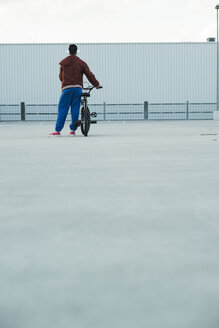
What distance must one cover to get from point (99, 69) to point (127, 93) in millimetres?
1849

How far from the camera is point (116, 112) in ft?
95.4

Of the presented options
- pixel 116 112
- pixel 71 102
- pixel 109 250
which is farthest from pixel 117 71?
pixel 109 250

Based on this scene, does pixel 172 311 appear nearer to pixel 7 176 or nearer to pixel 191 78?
pixel 7 176

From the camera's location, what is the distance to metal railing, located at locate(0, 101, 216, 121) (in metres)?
29.1

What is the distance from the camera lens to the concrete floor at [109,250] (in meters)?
1.91

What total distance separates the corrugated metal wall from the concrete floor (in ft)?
89.5

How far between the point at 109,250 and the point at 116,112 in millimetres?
26493

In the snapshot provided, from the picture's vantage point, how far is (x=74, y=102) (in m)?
12.4

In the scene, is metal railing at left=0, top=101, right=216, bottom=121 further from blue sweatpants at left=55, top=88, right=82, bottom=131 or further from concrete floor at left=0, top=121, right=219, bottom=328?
concrete floor at left=0, top=121, right=219, bottom=328

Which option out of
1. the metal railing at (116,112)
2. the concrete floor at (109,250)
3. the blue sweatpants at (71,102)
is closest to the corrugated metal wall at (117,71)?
the metal railing at (116,112)

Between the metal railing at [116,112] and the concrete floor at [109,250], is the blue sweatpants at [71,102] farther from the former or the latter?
the metal railing at [116,112]

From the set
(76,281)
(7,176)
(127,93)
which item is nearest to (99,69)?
(127,93)

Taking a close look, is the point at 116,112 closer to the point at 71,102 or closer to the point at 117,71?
the point at 117,71

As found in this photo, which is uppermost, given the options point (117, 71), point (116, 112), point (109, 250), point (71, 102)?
point (117, 71)
